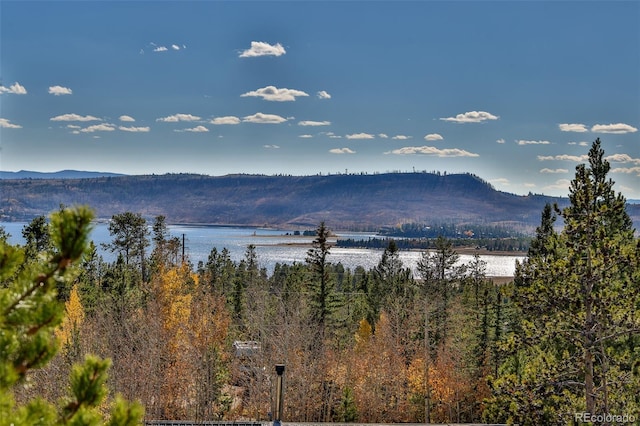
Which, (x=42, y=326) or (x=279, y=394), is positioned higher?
(x=42, y=326)

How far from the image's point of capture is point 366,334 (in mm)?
30156

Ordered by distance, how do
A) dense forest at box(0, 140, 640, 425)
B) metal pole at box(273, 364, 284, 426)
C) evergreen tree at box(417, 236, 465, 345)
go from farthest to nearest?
1. evergreen tree at box(417, 236, 465, 345)
2. metal pole at box(273, 364, 284, 426)
3. dense forest at box(0, 140, 640, 425)

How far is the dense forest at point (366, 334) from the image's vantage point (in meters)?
8.45

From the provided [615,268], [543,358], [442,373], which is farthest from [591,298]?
[442,373]

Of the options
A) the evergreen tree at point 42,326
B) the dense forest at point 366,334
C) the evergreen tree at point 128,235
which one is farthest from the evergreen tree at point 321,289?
the evergreen tree at point 42,326

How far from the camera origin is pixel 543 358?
9211mm

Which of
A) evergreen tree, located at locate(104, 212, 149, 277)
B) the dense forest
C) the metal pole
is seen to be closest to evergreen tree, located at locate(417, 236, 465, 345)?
the dense forest

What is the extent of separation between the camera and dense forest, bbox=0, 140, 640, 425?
27.7 ft

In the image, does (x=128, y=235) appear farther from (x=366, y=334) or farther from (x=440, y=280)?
(x=440, y=280)

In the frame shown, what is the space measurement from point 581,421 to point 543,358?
3.53 feet

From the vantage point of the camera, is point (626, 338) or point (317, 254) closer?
point (626, 338)

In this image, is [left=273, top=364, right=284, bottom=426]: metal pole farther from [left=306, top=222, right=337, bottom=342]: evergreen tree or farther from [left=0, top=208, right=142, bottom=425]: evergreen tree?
[left=306, top=222, right=337, bottom=342]: evergreen tree

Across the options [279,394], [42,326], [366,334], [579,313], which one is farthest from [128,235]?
[42,326]

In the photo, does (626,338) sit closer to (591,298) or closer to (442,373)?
(591,298)
